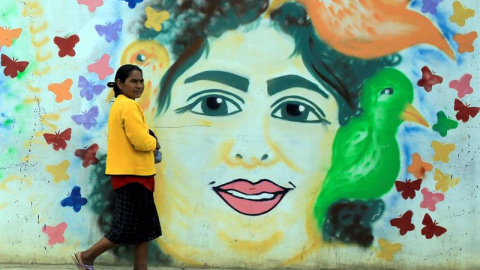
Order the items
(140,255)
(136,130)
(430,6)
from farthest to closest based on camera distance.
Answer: (430,6)
(140,255)
(136,130)

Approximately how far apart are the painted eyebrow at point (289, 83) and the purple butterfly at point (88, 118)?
1342 millimetres

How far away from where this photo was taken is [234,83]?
484 cm

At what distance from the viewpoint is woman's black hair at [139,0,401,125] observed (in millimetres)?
4801

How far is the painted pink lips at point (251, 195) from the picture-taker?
4855 millimetres

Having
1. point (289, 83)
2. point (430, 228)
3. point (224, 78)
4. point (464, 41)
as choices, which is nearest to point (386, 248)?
point (430, 228)

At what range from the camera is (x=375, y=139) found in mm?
4801

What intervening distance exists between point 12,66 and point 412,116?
10.1 ft

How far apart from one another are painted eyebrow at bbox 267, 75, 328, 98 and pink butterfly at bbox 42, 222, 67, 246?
1898mm

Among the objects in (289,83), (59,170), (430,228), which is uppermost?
(289,83)

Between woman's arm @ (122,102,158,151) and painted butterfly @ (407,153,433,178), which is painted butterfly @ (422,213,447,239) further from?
woman's arm @ (122,102,158,151)

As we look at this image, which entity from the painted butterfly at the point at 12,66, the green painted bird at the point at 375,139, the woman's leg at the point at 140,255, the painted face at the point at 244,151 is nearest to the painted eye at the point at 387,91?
the green painted bird at the point at 375,139

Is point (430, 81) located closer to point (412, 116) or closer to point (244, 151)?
point (412, 116)

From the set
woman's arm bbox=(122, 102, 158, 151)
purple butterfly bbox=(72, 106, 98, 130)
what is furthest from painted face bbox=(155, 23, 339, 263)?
woman's arm bbox=(122, 102, 158, 151)

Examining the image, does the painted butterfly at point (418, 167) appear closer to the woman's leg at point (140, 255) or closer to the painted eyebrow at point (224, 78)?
the painted eyebrow at point (224, 78)
